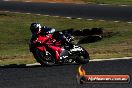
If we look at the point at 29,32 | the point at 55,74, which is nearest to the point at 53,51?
the point at 55,74

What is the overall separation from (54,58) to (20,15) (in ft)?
67.4

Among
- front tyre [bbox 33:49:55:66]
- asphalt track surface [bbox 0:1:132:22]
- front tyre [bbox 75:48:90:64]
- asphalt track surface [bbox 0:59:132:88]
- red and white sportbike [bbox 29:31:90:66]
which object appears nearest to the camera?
asphalt track surface [bbox 0:59:132:88]

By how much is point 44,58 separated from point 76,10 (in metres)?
21.4

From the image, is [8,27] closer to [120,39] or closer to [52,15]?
[52,15]

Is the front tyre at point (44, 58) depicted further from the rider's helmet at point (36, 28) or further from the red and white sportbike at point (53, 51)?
the rider's helmet at point (36, 28)

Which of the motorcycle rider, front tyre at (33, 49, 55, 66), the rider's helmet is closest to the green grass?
the motorcycle rider

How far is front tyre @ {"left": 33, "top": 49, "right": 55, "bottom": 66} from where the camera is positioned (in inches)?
669

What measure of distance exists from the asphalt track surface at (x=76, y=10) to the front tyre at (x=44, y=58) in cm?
1655

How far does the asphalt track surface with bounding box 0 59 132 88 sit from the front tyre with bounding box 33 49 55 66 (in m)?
0.55

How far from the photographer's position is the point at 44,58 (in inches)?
675

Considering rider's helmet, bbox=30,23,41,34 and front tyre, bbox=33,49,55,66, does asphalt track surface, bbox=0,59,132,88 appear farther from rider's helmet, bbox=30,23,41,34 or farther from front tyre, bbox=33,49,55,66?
rider's helmet, bbox=30,23,41,34

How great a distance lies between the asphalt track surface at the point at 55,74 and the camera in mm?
12898

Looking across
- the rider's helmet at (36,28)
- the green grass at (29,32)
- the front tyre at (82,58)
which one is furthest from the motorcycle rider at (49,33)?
the green grass at (29,32)

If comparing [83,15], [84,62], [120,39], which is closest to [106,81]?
[84,62]
